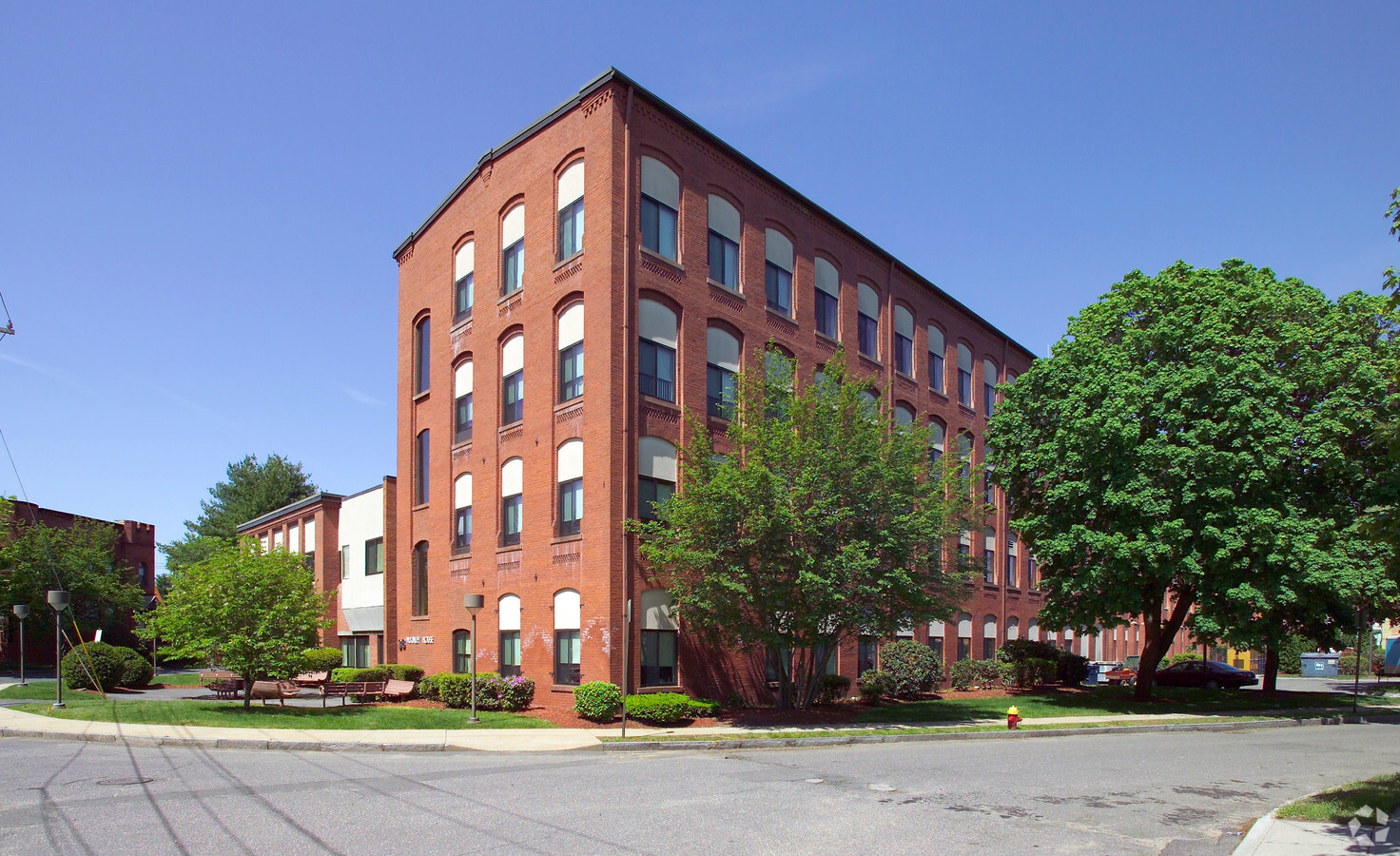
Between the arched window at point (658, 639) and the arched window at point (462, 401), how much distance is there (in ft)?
31.6

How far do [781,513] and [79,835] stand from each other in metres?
15.2

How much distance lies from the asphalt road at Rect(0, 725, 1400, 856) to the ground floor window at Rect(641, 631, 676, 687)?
685 centimetres

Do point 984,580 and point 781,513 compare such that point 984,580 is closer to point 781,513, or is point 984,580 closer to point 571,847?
point 781,513

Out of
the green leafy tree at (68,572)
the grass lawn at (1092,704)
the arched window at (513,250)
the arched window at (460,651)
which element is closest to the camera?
the grass lawn at (1092,704)

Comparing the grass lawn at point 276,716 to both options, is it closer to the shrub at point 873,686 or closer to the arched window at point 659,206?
the shrub at point 873,686

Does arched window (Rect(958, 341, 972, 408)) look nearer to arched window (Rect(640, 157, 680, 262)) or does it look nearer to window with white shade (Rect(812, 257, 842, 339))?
window with white shade (Rect(812, 257, 842, 339))

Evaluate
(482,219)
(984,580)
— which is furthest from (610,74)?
(984,580)

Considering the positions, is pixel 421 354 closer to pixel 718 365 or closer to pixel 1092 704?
pixel 718 365

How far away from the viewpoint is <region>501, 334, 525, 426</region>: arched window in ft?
96.0

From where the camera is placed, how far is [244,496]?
2886 inches

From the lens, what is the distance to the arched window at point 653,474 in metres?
26.1

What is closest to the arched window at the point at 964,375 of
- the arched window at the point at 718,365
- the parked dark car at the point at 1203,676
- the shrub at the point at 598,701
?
the parked dark car at the point at 1203,676

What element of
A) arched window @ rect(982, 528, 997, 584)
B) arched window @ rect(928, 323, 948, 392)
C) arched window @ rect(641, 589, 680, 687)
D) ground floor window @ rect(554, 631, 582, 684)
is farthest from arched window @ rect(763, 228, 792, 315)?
arched window @ rect(982, 528, 997, 584)

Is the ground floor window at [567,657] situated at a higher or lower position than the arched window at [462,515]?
lower
